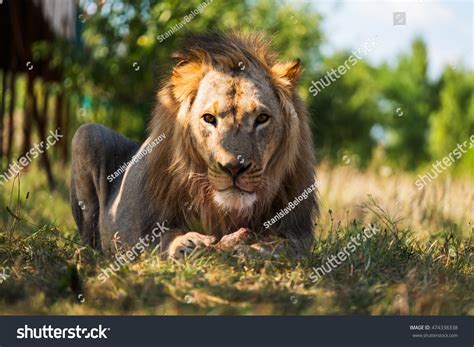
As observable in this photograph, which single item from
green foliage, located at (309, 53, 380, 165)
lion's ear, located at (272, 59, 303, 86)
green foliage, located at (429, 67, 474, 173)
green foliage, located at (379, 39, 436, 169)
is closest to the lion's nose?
lion's ear, located at (272, 59, 303, 86)

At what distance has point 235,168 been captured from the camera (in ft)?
15.4

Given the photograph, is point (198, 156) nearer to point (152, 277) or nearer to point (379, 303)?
point (152, 277)

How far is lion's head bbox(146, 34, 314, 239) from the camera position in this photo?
482 centimetres

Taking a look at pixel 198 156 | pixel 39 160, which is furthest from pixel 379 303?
pixel 39 160

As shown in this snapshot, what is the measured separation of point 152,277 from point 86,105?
11.8m

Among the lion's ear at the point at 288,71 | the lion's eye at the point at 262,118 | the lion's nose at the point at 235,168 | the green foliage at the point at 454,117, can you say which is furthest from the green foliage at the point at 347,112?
the lion's nose at the point at 235,168

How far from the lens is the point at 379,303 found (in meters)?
4.16

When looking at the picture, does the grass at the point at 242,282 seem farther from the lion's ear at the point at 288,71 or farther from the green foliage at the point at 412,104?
the green foliage at the point at 412,104

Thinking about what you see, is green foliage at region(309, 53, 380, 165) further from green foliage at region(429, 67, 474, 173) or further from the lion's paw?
the lion's paw

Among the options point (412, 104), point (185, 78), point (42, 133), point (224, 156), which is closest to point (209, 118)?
point (224, 156)

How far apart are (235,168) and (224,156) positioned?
95 mm

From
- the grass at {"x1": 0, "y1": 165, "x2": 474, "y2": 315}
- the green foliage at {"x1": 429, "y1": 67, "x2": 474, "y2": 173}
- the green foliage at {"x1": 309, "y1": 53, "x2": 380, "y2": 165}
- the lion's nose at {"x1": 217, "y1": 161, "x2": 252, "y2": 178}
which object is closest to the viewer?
the grass at {"x1": 0, "y1": 165, "x2": 474, "y2": 315}

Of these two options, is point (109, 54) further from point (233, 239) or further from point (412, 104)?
point (412, 104)

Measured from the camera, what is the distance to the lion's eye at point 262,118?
4934mm
